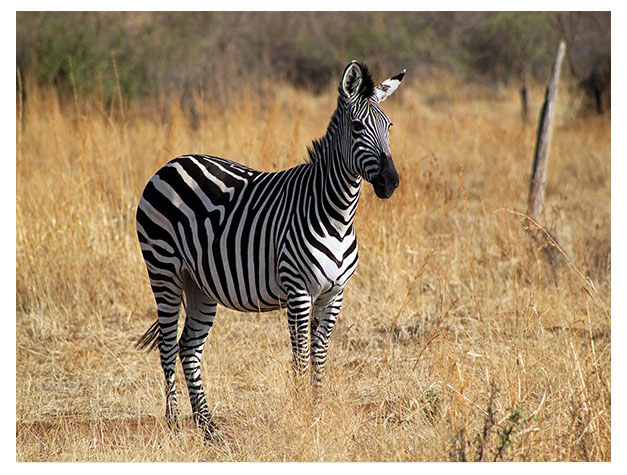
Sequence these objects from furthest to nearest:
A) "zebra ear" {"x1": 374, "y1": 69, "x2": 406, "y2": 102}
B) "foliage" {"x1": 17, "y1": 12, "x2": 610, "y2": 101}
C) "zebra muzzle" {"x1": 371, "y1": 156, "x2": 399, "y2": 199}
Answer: "foliage" {"x1": 17, "y1": 12, "x2": 610, "y2": 101}, "zebra ear" {"x1": 374, "y1": 69, "x2": 406, "y2": 102}, "zebra muzzle" {"x1": 371, "y1": 156, "x2": 399, "y2": 199}

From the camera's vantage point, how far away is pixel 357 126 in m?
3.50

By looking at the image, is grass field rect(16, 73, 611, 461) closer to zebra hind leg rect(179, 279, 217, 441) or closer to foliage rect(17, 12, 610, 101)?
zebra hind leg rect(179, 279, 217, 441)

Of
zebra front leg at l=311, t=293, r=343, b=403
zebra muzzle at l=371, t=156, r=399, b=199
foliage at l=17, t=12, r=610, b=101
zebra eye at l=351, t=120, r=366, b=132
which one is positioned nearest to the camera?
zebra muzzle at l=371, t=156, r=399, b=199

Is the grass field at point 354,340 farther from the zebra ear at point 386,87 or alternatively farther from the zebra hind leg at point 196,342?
the zebra ear at point 386,87

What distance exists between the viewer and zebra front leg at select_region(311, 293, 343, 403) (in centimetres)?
384

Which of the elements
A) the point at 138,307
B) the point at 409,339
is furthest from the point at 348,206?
the point at 138,307

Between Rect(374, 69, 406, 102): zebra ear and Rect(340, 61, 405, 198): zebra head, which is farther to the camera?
Rect(374, 69, 406, 102): zebra ear

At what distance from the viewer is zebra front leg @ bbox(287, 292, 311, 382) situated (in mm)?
3600

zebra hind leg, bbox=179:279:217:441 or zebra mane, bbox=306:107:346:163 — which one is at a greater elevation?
zebra mane, bbox=306:107:346:163

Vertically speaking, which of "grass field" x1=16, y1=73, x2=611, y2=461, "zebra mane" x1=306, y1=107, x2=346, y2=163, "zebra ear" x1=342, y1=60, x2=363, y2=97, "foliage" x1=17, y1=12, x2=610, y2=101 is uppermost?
"foliage" x1=17, y1=12, x2=610, y2=101

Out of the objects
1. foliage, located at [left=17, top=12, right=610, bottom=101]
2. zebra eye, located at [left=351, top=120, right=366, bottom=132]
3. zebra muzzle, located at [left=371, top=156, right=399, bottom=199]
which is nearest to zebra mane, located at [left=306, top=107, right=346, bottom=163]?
zebra eye, located at [left=351, top=120, right=366, bottom=132]

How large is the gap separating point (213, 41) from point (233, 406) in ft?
49.7

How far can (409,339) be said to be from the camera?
542 cm

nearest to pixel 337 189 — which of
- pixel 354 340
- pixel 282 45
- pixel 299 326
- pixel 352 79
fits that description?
pixel 352 79
